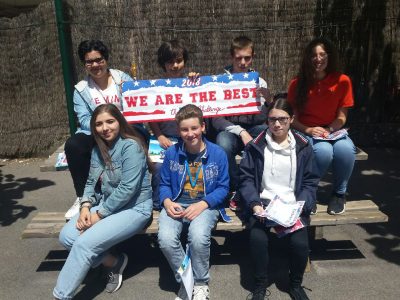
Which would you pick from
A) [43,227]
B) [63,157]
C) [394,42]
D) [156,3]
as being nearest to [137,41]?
[156,3]

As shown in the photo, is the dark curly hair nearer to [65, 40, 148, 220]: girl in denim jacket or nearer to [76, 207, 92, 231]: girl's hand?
[65, 40, 148, 220]: girl in denim jacket

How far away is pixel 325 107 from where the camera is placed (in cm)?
372

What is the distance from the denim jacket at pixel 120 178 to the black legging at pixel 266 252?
3.13 ft

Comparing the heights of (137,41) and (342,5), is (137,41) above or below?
below

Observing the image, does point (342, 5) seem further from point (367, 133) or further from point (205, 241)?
point (205, 241)

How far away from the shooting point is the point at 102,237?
9.95 ft

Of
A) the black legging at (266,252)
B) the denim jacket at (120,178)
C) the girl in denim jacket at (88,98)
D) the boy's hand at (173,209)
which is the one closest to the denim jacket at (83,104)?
the girl in denim jacket at (88,98)

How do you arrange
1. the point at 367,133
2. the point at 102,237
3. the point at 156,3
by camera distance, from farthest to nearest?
the point at 367,133, the point at 156,3, the point at 102,237

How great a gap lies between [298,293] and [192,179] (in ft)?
3.96

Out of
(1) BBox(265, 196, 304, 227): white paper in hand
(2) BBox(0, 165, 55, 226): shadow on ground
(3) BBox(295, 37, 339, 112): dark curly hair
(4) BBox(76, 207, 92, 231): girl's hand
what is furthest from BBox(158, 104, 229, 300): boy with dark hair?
(2) BBox(0, 165, 55, 226): shadow on ground

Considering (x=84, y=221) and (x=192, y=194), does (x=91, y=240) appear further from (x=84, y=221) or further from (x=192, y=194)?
(x=192, y=194)

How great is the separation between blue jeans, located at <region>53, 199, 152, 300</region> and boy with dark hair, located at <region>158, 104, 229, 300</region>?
8.5 inches

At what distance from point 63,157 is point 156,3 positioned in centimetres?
322

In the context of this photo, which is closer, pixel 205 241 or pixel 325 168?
pixel 205 241
